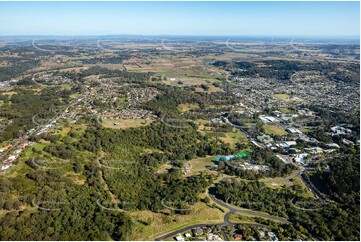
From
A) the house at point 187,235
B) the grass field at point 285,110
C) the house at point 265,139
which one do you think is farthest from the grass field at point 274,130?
the house at point 187,235

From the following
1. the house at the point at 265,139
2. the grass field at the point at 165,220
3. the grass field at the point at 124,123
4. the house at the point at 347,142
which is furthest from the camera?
the grass field at the point at 124,123

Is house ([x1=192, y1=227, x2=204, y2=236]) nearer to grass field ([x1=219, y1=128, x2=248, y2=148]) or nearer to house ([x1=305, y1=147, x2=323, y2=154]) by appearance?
grass field ([x1=219, y1=128, x2=248, y2=148])

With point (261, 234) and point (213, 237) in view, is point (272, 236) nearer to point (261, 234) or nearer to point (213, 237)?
point (261, 234)

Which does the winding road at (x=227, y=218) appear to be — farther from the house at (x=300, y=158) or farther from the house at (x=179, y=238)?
the house at (x=300, y=158)

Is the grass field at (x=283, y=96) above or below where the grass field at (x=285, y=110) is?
above

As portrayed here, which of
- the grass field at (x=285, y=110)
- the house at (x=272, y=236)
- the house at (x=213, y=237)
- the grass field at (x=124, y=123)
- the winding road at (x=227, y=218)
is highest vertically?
the grass field at (x=124, y=123)

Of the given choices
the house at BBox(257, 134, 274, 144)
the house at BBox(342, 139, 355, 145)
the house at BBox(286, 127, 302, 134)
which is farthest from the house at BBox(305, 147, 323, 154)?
the house at BBox(286, 127, 302, 134)

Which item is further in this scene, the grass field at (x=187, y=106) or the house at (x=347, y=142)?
the grass field at (x=187, y=106)

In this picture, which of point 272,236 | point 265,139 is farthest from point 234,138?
point 272,236

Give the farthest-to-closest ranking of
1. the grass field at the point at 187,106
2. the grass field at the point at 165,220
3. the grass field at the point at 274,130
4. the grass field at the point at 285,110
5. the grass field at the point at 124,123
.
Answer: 1. the grass field at the point at 285,110
2. the grass field at the point at 187,106
3. the grass field at the point at 274,130
4. the grass field at the point at 124,123
5. the grass field at the point at 165,220
